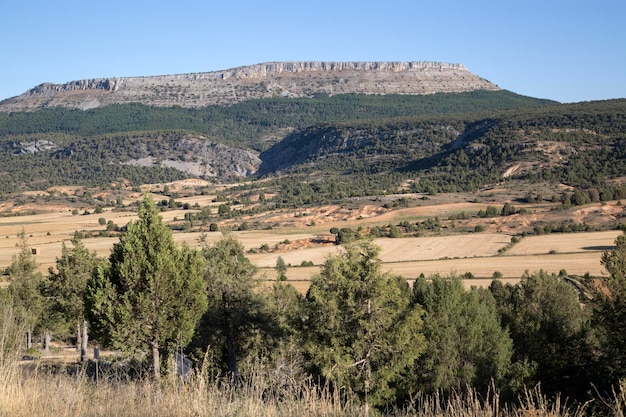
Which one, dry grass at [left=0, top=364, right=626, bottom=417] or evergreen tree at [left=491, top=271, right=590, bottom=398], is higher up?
dry grass at [left=0, top=364, right=626, bottom=417]

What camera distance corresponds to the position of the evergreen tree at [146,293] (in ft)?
59.1

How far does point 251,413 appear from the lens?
579 cm

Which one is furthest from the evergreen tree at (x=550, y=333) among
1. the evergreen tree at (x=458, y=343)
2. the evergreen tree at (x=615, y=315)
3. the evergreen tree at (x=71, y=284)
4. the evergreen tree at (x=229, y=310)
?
the evergreen tree at (x=71, y=284)

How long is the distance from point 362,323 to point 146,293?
6.54 m

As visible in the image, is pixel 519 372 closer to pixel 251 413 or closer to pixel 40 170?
pixel 251 413

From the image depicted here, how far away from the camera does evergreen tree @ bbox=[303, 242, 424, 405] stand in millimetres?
19719

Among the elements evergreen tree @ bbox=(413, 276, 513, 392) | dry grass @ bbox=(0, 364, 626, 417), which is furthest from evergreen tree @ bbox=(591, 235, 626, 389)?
dry grass @ bbox=(0, 364, 626, 417)

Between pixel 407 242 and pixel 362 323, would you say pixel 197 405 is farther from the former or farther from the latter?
pixel 407 242

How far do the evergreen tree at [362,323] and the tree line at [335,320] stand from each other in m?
0.05

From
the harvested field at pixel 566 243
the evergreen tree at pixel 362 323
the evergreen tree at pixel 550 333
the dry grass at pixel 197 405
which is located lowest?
the evergreen tree at pixel 550 333

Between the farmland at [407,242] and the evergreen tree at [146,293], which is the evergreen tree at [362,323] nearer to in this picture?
the evergreen tree at [146,293]

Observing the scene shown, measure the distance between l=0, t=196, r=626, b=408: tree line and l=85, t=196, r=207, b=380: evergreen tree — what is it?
0.13 feet

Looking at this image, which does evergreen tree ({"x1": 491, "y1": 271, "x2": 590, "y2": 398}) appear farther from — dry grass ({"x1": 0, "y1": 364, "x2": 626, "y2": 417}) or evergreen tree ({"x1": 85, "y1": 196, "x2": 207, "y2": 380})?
dry grass ({"x1": 0, "y1": 364, "x2": 626, "y2": 417})

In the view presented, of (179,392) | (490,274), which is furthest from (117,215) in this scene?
(179,392)
